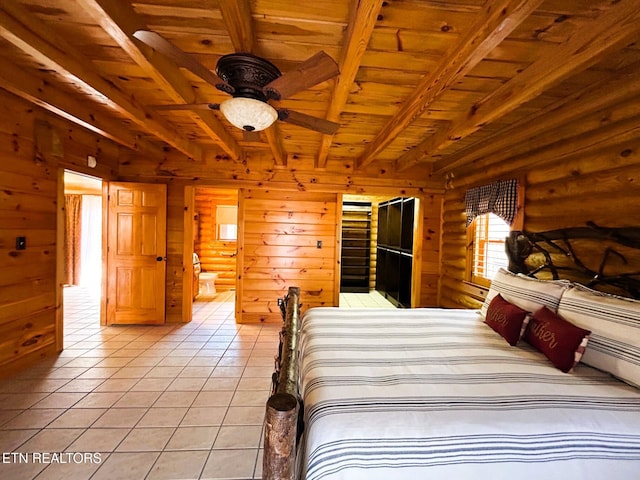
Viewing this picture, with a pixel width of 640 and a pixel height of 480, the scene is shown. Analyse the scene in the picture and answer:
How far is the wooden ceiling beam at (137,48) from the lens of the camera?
1333mm

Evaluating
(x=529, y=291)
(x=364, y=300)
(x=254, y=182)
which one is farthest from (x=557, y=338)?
(x=364, y=300)

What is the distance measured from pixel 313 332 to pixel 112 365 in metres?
2.26

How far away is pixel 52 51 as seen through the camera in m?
1.70

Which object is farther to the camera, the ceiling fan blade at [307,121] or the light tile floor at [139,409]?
the ceiling fan blade at [307,121]

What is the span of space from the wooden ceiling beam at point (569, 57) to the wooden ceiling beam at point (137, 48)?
7.44 feet

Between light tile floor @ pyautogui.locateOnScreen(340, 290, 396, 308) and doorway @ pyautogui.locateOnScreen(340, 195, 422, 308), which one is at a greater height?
doorway @ pyautogui.locateOnScreen(340, 195, 422, 308)

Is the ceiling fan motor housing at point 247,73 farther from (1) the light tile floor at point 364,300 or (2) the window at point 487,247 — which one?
(1) the light tile floor at point 364,300

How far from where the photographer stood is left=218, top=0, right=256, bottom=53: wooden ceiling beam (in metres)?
1.31

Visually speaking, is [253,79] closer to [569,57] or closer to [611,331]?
[569,57]

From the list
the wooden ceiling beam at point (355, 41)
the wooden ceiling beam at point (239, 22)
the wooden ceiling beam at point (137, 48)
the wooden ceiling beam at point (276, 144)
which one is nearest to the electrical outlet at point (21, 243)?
the wooden ceiling beam at point (137, 48)

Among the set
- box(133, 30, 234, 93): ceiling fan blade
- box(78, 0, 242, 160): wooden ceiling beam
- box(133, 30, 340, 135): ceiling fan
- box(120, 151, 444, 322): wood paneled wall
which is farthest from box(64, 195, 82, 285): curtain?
box(133, 30, 234, 93): ceiling fan blade

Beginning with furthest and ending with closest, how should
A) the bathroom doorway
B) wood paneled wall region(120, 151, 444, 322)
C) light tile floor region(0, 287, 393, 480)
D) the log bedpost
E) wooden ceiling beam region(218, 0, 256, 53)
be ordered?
the bathroom doorway → wood paneled wall region(120, 151, 444, 322) → light tile floor region(0, 287, 393, 480) → wooden ceiling beam region(218, 0, 256, 53) → the log bedpost

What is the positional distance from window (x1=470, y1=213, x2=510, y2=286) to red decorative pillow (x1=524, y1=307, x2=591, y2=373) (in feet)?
4.90
